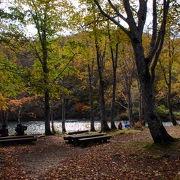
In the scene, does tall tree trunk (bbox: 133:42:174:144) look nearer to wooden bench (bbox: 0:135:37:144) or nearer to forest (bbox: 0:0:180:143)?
forest (bbox: 0:0:180:143)

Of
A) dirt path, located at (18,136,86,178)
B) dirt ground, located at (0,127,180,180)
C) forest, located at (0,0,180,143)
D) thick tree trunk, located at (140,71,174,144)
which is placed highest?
forest, located at (0,0,180,143)

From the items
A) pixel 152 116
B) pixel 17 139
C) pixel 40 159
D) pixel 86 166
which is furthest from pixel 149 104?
pixel 17 139

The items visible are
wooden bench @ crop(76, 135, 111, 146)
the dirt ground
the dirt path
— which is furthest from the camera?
wooden bench @ crop(76, 135, 111, 146)

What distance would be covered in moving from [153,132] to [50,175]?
4006 mm

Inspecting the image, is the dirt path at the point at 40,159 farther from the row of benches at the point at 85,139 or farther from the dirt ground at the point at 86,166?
the row of benches at the point at 85,139

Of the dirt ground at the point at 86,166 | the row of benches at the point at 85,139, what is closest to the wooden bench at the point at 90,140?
the row of benches at the point at 85,139

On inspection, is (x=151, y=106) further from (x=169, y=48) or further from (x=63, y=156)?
(x=169, y=48)

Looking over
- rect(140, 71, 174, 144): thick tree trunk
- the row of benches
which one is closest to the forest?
rect(140, 71, 174, 144): thick tree trunk

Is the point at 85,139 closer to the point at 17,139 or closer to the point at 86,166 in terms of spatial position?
the point at 86,166

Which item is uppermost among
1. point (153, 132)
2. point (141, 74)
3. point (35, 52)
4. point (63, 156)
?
point (35, 52)

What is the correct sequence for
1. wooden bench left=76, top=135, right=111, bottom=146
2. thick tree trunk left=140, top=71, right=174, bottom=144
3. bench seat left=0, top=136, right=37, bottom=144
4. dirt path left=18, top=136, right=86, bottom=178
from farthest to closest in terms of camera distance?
1. bench seat left=0, top=136, right=37, bottom=144
2. wooden bench left=76, top=135, right=111, bottom=146
3. thick tree trunk left=140, top=71, right=174, bottom=144
4. dirt path left=18, top=136, right=86, bottom=178

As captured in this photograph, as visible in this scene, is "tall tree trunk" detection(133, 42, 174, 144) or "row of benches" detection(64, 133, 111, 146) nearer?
"tall tree trunk" detection(133, 42, 174, 144)

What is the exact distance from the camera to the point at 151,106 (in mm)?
6266

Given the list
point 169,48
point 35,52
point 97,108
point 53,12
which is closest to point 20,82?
point 35,52
